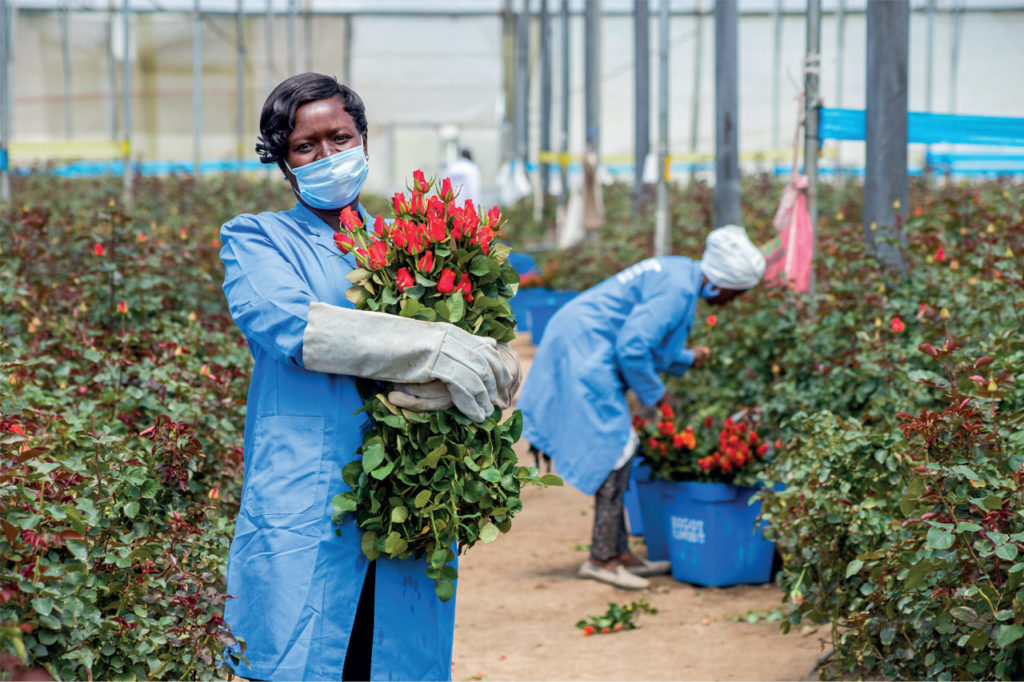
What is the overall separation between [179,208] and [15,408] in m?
8.91

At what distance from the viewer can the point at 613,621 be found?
15.8 ft

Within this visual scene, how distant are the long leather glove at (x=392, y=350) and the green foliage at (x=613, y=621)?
2.82 meters

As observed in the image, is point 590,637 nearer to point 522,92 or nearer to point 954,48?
point 522,92

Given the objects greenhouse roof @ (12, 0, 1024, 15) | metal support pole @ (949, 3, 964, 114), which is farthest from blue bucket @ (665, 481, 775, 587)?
greenhouse roof @ (12, 0, 1024, 15)

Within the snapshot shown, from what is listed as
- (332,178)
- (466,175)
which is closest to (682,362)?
(332,178)

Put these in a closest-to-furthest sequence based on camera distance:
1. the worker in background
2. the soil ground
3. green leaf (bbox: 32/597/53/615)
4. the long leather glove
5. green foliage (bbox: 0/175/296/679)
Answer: green leaf (bbox: 32/597/53/615) → green foliage (bbox: 0/175/296/679) → the long leather glove → the soil ground → the worker in background

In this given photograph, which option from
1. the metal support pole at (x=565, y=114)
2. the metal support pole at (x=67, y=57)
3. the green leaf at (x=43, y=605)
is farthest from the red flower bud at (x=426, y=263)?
the metal support pole at (x=67, y=57)

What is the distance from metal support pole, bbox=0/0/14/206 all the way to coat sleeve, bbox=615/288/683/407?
519cm

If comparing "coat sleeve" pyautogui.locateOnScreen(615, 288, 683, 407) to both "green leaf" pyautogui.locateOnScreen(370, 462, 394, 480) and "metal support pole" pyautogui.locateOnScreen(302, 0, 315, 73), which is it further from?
"metal support pole" pyautogui.locateOnScreen(302, 0, 315, 73)

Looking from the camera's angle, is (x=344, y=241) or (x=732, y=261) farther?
(x=732, y=261)

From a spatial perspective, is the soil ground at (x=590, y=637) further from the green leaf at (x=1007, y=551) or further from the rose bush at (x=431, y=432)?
the rose bush at (x=431, y=432)

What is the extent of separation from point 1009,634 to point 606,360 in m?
2.89

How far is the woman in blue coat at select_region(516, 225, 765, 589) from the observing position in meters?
5.21

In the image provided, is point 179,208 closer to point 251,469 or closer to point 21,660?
point 251,469
